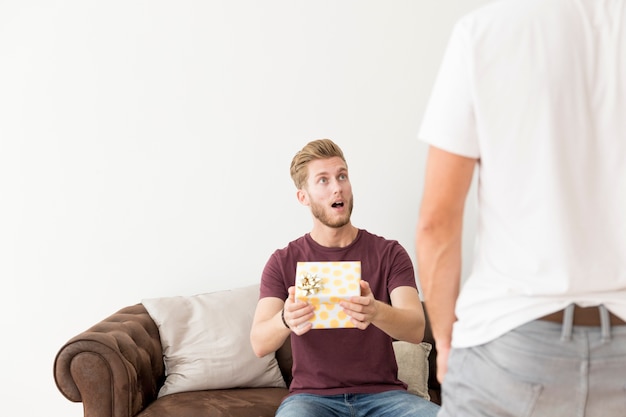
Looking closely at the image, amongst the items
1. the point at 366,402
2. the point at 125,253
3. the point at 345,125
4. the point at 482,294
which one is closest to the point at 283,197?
the point at 345,125

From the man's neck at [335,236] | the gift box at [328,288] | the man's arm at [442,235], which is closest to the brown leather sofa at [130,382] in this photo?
the man's neck at [335,236]

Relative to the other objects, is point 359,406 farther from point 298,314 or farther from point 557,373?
point 557,373

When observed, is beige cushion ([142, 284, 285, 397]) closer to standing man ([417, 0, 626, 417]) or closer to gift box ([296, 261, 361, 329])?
gift box ([296, 261, 361, 329])

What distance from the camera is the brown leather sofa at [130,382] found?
2.70 metres

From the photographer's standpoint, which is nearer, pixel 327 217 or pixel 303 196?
pixel 327 217

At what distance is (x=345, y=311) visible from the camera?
2207 millimetres

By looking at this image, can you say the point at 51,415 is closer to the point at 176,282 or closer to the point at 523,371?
the point at 176,282

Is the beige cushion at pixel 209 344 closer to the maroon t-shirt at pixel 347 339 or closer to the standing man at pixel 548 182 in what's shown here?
the maroon t-shirt at pixel 347 339

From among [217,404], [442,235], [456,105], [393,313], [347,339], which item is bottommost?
[217,404]

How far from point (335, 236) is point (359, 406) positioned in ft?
2.00

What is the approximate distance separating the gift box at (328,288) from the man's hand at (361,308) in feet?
0.05

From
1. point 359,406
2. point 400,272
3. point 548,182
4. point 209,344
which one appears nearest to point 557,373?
point 548,182

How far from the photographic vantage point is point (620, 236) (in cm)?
118

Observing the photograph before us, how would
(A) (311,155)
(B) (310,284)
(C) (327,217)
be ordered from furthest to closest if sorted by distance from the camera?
1. (A) (311,155)
2. (C) (327,217)
3. (B) (310,284)
